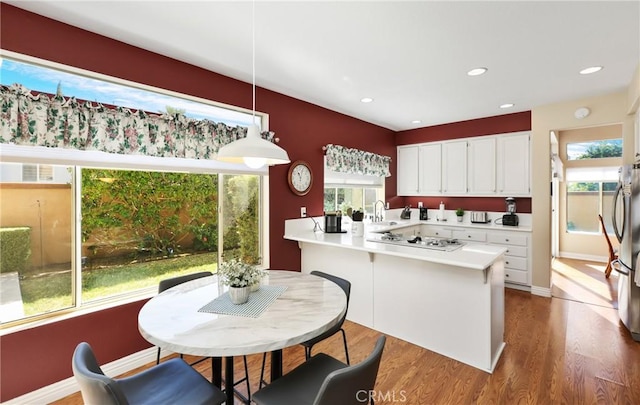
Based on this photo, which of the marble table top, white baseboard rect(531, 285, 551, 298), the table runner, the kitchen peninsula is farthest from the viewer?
white baseboard rect(531, 285, 551, 298)

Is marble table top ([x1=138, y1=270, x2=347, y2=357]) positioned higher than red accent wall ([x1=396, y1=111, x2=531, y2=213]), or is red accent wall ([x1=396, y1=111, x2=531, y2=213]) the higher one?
red accent wall ([x1=396, y1=111, x2=531, y2=213])

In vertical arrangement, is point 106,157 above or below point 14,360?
above

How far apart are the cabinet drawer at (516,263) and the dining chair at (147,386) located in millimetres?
4131

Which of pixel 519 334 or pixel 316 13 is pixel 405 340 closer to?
pixel 519 334

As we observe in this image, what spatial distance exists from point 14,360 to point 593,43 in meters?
4.60

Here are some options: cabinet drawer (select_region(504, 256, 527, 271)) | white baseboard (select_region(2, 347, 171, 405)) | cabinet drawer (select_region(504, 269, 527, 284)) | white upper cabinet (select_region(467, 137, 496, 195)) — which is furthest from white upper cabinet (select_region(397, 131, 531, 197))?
white baseboard (select_region(2, 347, 171, 405))

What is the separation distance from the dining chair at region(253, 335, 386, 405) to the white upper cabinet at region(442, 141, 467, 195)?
394cm

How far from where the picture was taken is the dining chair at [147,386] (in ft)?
3.36

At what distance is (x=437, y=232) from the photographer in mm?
4699

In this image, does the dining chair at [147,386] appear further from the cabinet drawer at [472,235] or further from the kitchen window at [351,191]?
the cabinet drawer at [472,235]

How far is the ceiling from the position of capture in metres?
1.85

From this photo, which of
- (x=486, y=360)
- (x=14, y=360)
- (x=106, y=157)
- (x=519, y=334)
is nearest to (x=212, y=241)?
(x=106, y=157)

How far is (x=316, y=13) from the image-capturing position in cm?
189

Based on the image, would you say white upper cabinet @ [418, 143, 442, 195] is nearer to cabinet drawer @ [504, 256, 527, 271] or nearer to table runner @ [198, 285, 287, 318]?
cabinet drawer @ [504, 256, 527, 271]
